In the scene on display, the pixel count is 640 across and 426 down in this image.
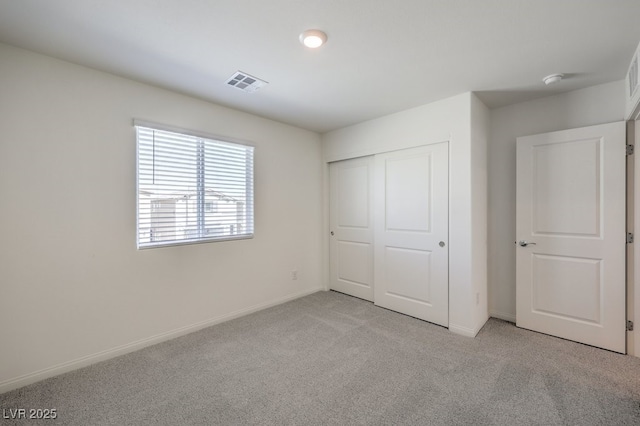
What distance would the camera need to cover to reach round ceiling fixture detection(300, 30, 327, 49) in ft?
5.83

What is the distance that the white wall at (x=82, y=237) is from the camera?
1.95m

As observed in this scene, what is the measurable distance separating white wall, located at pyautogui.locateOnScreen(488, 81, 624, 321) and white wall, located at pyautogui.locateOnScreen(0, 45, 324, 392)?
3.06m

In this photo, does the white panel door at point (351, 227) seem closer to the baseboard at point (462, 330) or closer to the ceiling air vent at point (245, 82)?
the baseboard at point (462, 330)

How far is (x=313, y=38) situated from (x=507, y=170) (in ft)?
8.49

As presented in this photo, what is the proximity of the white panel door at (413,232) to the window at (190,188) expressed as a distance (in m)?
1.71

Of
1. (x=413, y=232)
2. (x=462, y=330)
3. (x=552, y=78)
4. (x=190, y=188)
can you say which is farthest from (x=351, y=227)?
(x=552, y=78)

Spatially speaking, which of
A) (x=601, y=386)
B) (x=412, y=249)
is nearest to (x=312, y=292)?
(x=412, y=249)

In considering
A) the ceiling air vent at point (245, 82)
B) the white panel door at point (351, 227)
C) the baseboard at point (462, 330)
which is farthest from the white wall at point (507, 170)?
the ceiling air vent at point (245, 82)

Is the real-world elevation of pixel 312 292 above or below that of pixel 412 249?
below

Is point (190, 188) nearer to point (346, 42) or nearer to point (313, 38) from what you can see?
point (313, 38)

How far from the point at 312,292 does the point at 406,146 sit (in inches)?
96.9

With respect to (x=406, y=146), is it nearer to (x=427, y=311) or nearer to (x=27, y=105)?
(x=427, y=311)

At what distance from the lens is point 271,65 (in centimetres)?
221

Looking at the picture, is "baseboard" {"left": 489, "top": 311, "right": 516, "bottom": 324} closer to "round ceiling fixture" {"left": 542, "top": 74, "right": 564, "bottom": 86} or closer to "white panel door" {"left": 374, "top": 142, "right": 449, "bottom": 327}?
"white panel door" {"left": 374, "top": 142, "right": 449, "bottom": 327}
